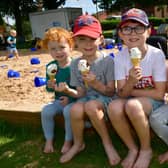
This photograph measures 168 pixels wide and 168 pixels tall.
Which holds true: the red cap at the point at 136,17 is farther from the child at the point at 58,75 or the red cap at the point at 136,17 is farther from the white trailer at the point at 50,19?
the white trailer at the point at 50,19

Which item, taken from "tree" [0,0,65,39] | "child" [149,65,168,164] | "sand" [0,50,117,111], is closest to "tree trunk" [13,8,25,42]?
"tree" [0,0,65,39]

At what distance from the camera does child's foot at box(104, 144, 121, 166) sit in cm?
292

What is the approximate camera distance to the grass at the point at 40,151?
3.06 metres

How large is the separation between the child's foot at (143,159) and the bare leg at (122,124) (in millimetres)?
48

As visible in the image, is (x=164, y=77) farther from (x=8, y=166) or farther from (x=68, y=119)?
(x=8, y=166)

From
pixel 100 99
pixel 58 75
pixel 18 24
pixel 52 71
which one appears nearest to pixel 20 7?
pixel 18 24

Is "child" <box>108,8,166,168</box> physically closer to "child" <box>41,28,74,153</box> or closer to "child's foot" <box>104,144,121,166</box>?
"child's foot" <box>104,144,121,166</box>

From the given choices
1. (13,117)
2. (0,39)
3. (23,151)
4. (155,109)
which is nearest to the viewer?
(155,109)

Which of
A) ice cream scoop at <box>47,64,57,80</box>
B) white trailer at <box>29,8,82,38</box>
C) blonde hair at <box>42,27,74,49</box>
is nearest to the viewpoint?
ice cream scoop at <box>47,64,57,80</box>

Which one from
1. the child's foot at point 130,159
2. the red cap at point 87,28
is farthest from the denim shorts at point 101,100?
the red cap at point 87,28

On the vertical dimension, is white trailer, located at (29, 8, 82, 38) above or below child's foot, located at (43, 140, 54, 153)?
above

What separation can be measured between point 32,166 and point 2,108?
131 centimetres

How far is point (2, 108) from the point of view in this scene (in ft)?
13.9

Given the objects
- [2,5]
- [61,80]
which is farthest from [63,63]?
[2,5]
